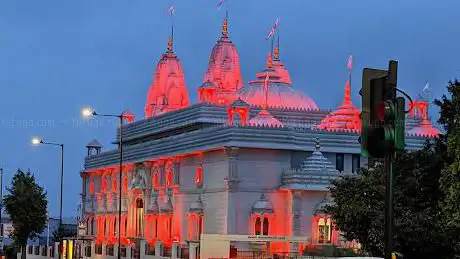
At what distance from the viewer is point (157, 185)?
72125 millimetres

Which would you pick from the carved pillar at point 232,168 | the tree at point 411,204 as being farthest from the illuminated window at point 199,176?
the tree at point 411,204

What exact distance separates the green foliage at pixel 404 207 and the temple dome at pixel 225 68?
37.0 metres

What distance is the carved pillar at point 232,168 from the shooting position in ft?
196

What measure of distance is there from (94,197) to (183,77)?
13478 millimetres

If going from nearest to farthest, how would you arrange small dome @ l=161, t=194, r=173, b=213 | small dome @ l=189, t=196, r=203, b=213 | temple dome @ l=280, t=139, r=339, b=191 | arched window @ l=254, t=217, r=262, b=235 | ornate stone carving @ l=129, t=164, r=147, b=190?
temple dome @ l=280, t=139, r=339, b=191
arched window @ l=254, t=217, r=262, b=235
small dome @ l=189, t=196, r=203, b=213
small dome @ l=161, t=194, r=173, b=213
ornate stone carving @ l=129, t=164, r=147, b=190

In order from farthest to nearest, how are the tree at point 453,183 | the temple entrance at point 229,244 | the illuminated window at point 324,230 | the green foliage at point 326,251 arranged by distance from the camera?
the illuminated window at point 324,230 < the temple entrance at point 229,244 < the green foliage at point 326,251 < the tree at point 453,183

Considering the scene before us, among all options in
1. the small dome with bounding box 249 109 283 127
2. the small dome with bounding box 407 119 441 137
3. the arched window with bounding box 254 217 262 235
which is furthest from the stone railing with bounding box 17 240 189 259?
the small dome with bounding box 407 119 441 137

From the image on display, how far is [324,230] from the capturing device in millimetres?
61656

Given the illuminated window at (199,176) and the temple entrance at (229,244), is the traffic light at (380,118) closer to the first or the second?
the temple entrance at (229,244)

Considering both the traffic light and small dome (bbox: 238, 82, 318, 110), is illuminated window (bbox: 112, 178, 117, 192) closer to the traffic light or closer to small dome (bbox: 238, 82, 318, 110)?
small dome (bbox: 238, 82, 318, 110)

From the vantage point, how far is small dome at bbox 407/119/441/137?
66.1 m

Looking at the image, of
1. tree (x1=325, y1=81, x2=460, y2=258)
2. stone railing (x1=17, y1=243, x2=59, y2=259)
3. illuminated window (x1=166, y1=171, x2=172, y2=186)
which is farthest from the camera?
stone railing (x1=17, y1=243, x2=59, y2=259)

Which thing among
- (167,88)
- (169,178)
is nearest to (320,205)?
(169,178)

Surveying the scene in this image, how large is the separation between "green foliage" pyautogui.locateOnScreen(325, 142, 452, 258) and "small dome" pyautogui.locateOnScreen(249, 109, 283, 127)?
961 inches
